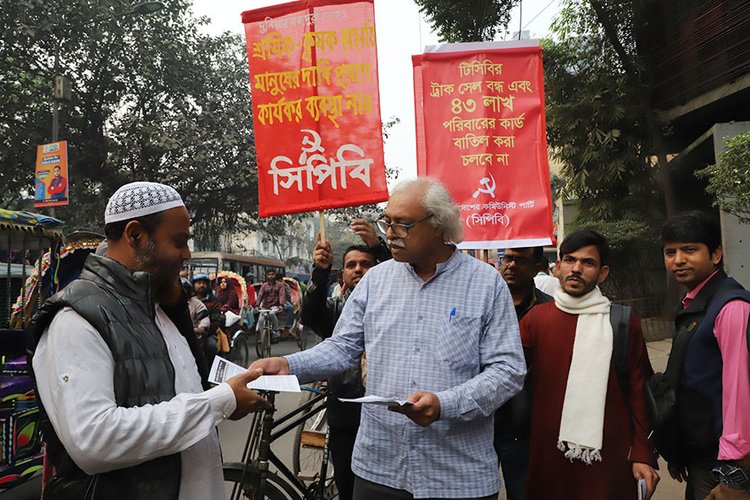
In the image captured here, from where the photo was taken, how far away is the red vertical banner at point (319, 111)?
369cm

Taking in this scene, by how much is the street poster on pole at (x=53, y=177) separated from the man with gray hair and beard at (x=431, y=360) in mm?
10204

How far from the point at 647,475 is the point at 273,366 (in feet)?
4.88

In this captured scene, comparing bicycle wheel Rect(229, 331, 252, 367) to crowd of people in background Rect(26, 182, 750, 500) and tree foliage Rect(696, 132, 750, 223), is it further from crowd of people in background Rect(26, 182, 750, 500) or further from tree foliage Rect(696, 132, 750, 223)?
tree foliage Rect(696, 132, 750, 223)

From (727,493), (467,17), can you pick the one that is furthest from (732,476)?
(467,17)

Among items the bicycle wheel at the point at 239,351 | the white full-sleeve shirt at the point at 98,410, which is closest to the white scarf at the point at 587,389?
the white full-sleeve shirt at the point at 98,410

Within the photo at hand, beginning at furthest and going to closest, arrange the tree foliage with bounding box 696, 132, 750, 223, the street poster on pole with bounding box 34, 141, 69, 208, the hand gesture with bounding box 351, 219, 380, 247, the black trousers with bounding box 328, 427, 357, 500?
the street poster on pole with bounding box 34, 141, 69, 208
the tree foliage with bounding box 696, 132, 750, 223
the hand gesture with bounding box 351, 219, 380, 247
the black trousers with bounding box 328, 427, 357, 500

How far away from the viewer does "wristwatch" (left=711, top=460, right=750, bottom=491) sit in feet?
6.70

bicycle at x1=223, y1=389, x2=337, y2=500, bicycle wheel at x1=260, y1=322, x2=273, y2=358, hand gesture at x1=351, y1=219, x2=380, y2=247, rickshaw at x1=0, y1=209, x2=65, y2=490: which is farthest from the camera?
bicycle wheel at x1=260, y1=322, x2=273, y2=358

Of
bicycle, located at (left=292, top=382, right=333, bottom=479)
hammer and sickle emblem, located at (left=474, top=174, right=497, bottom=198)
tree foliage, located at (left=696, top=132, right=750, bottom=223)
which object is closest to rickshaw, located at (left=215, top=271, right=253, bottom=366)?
bicycle, located at (left=292, top=382, right=333, bottom=479)

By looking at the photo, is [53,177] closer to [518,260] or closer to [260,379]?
[518,260]

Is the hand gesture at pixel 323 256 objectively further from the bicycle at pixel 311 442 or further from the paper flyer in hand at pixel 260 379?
the paper flyer in hand at pixel 260 379

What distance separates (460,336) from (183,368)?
2.84 feet

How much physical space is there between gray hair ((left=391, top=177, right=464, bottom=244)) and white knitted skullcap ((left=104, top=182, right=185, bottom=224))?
77cm

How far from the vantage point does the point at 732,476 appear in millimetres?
2057
